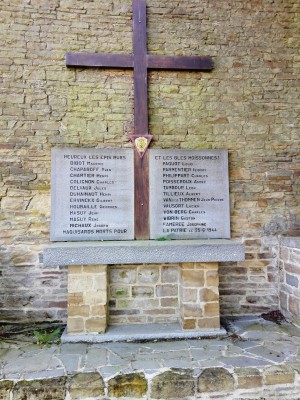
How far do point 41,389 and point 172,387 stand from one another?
1039 mm

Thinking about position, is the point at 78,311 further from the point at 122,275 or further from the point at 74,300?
the point at 122,275

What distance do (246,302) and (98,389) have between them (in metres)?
2.13

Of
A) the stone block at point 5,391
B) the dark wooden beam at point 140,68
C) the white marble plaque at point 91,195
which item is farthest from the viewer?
the dark wooden beam at point 140,68

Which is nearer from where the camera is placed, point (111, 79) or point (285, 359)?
point (285, 359)

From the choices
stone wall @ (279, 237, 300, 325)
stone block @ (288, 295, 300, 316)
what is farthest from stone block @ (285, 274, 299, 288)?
stone block @ (288, 295, 300, 316)

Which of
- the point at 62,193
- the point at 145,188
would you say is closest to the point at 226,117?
the point at 145,188

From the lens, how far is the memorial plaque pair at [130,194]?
3.45 metres

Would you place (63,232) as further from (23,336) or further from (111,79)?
(111,79)

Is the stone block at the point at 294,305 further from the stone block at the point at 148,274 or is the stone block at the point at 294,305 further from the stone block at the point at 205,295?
the stone block at the point at 148,274

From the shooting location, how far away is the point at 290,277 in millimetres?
3465

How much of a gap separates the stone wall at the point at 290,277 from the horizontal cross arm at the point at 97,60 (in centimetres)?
295

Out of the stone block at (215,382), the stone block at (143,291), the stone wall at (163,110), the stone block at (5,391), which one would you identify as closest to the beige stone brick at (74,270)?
the stone wall at (163,110)

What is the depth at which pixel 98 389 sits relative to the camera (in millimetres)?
2342

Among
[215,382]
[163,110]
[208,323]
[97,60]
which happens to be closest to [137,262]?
[208,323]
